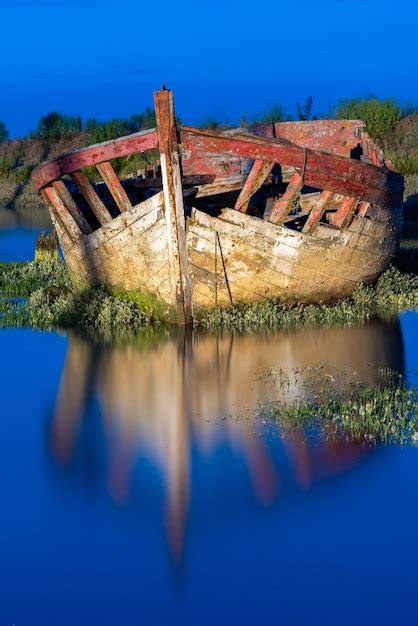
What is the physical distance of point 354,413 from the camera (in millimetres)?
9383

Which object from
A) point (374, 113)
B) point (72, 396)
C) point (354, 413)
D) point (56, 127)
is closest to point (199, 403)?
point (72, 396)

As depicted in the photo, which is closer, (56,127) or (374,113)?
(374,113)

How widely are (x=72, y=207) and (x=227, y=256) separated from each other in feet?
6.77

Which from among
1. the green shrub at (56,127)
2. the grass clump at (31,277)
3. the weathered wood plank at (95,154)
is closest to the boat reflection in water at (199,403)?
the weathered wood plank at (95,154)

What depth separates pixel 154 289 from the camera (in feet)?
43.9

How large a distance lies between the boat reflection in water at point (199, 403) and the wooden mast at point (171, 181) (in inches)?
33.3

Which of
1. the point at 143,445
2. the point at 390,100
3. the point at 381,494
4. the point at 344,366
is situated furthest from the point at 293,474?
the point at 390,100

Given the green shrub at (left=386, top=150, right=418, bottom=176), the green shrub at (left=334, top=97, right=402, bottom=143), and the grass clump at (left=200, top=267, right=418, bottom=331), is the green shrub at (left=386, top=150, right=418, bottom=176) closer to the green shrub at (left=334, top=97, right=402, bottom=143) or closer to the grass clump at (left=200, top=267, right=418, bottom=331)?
the green shrub at (left=334, top=97, right=402, bottom=143)

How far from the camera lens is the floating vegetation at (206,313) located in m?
13.5

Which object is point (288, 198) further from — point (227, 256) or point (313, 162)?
point (227, 256)

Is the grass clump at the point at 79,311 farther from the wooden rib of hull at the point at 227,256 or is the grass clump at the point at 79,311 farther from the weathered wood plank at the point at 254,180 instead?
the weathered wood plank at the point at 254,180

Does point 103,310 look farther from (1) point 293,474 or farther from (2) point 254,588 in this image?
(2) point 254,588

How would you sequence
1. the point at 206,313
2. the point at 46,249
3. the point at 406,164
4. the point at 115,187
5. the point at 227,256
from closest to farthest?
the point at 227,256
the point at 115,187
the point at 206,313
the point at 46,249
the point at 406,164

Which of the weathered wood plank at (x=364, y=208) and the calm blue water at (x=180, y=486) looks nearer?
the calm blue water at (x=180, y=486)
